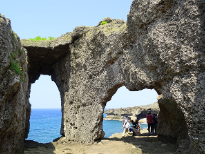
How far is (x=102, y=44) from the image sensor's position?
9.53 metres

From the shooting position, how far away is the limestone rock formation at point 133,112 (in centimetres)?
3946

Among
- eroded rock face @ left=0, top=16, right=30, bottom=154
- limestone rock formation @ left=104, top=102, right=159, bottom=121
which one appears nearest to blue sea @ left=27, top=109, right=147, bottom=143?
limestone rock formation @ left=104, top=102, right=159, bottom=121

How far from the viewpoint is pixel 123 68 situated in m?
8.52

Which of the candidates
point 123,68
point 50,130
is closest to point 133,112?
point 50,130

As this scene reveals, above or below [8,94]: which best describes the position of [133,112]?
below

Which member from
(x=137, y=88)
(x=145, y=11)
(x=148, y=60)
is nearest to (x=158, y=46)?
(x=148, y=60)

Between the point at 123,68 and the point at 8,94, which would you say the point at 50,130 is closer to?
the point at 123,68

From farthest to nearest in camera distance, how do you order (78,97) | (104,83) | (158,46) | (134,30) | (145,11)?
(78,97), (104,83), (134,30), (145,11), (158,46)

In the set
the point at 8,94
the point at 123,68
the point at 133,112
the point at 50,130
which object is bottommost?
the point at 50,130

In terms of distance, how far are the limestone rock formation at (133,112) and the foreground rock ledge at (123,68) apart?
25809mm

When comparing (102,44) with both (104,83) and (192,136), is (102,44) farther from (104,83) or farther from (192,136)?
(192,136)

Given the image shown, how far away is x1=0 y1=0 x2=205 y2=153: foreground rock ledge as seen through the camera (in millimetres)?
5699

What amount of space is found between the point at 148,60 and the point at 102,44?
9.63 ft

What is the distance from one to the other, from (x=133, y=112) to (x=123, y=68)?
122ft
